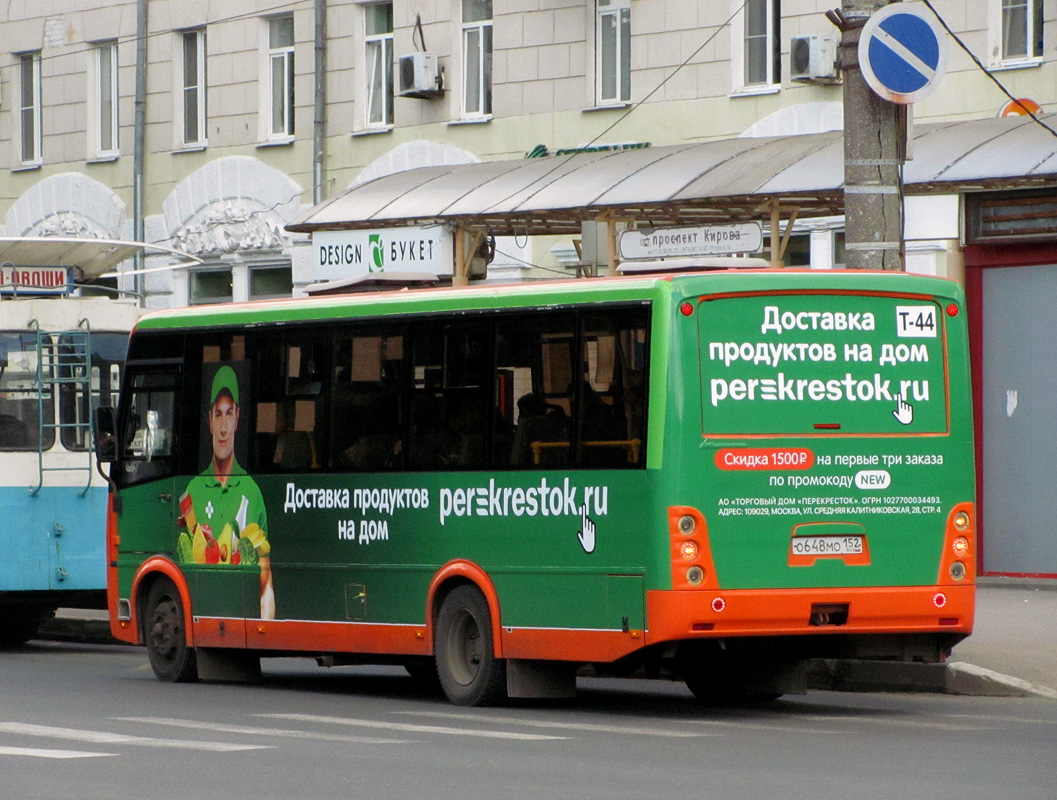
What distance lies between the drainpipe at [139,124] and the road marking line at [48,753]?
21.4 meters

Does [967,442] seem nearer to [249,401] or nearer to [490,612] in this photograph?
[490,612]

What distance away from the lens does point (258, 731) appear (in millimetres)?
11781

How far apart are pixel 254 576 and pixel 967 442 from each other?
454 centimetres

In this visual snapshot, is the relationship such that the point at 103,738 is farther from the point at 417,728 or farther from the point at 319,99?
the point at 319,99

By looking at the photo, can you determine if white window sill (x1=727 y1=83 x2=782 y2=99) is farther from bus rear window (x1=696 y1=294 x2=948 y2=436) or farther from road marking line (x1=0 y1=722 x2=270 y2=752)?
road marking line (x1=0 y1=722 x2=270 y2=752)

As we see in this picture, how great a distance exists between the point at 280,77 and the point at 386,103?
2071mm

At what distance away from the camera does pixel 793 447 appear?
40.9ft

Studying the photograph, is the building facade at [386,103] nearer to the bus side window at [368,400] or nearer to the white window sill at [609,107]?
the white window sill at [609,107]

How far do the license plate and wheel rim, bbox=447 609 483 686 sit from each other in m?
1.97

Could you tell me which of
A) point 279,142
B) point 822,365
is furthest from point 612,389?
point 279,142

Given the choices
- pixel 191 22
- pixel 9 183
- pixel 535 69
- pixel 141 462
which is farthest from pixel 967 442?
pixel 9 183

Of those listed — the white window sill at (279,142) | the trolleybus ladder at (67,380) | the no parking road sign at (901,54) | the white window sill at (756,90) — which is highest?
the white window sill at (279,142)

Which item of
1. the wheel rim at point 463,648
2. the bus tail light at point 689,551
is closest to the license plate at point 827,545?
the bus tail light at point 689,551

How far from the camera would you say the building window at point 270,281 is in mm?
30312
